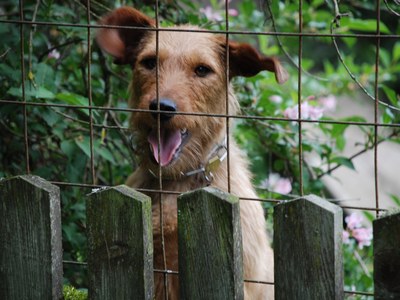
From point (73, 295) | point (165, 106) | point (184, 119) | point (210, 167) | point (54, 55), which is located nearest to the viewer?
point (73, 295)

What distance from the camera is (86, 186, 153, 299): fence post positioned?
2.36m

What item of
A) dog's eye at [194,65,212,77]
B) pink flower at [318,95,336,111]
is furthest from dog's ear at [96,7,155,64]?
pink flower at [318,95,336,111]

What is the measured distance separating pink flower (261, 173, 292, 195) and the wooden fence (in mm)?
2095

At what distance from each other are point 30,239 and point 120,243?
0.35m

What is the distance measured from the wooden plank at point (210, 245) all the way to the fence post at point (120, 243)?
0.38 ft

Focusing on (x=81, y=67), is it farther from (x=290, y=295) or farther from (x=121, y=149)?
(x=290, y=295)

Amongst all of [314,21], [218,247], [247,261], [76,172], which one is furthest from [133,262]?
[314,21]

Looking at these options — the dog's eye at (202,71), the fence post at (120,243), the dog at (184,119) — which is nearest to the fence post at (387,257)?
the fence post at (120,243)

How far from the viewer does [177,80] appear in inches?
133

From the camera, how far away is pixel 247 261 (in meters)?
3.14

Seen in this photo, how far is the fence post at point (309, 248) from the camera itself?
7.09ft

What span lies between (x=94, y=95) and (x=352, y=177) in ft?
15.6

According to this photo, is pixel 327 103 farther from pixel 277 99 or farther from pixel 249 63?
pixel 249 63

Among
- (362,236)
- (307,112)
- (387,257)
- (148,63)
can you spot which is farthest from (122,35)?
(387,257)
